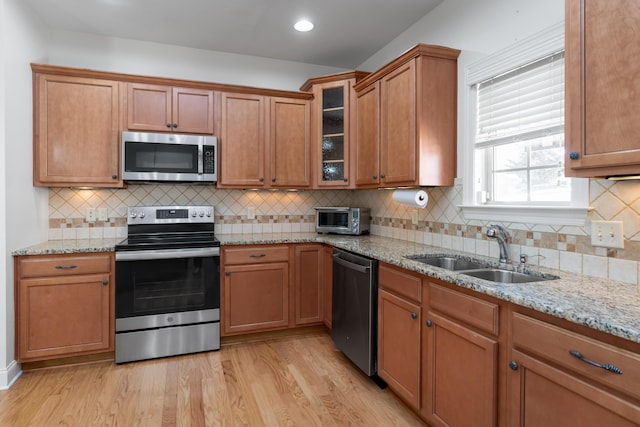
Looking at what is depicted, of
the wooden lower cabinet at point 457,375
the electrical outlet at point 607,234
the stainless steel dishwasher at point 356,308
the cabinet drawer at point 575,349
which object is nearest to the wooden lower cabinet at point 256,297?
the stainless steel dishwasher at point 356,308

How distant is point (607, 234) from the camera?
5.32ft

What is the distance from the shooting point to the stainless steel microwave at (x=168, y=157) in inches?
116

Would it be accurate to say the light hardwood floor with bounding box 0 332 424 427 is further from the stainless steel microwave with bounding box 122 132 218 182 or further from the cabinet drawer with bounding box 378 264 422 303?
the stainless steel microwave with bounding box 122 132 218 182

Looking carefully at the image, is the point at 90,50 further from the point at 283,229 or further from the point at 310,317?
the point at 310,317

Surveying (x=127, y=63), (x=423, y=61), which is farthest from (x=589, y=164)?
(x=127, y=63)

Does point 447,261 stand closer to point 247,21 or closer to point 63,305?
point 247,21

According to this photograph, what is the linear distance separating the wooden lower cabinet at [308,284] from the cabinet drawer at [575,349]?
2.08 meters

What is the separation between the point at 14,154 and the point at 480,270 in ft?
10.1

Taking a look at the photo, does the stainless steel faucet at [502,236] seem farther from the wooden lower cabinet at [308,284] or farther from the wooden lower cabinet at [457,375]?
the wooden lower cabinet at [308,284]

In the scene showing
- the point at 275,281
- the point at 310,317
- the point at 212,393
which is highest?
the point at 275,281

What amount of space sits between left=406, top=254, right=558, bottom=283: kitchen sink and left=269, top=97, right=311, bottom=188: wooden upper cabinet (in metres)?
1.57

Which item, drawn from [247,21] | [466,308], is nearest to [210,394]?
[466,308]

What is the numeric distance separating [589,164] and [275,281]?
8.03 ft

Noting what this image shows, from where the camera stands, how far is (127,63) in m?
3.28
